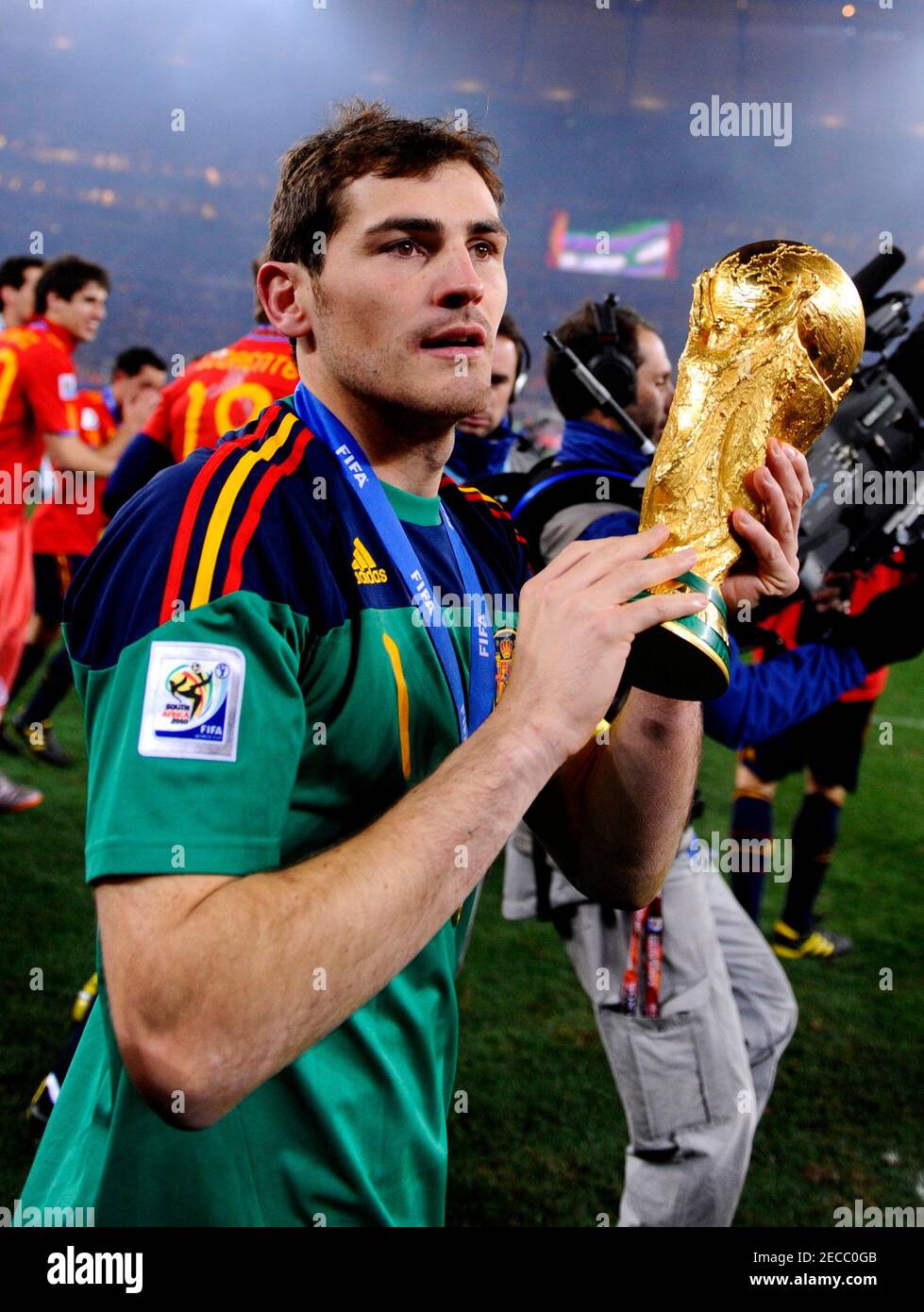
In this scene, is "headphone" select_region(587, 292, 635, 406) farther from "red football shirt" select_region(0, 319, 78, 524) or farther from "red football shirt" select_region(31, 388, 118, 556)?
"red football shirt" select_region(31, 388, 118, 556)

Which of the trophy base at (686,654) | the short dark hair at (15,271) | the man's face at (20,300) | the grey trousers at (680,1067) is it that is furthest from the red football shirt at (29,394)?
the trophy base at (686,654)

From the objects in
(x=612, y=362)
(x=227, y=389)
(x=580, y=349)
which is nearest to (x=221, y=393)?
(x=227, y=389)

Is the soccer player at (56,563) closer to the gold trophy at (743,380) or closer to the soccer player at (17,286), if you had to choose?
the soccer player at (17,286)

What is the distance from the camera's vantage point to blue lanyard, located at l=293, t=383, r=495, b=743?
1.24m

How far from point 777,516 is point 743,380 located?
159 millimetres

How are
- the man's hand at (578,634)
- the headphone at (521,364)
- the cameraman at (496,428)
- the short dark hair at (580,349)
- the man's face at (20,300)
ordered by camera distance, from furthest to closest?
1. the man's face at (20,300)
2. the headphone at (521,364)
3. the cameraman at (496,428)
4. the short dark hair at (580,349)
5. the man's hand at (578,634)

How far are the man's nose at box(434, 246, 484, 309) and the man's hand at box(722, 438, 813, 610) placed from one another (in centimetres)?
37

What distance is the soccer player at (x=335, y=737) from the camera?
0.92 m

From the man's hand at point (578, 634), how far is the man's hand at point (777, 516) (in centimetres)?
22
